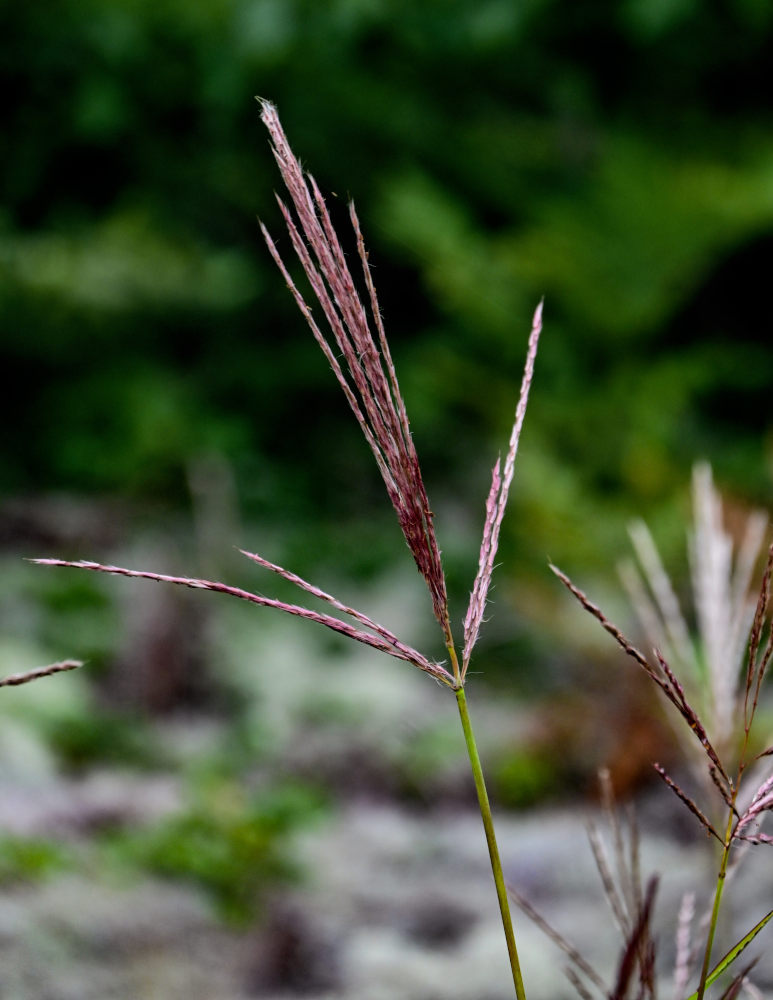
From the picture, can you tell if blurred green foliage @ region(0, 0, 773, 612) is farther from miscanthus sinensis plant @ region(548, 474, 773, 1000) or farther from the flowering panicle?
the flowering panicle

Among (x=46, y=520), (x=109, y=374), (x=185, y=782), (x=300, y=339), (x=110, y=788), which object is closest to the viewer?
(x=110, y=788)

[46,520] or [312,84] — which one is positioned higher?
[312,84]

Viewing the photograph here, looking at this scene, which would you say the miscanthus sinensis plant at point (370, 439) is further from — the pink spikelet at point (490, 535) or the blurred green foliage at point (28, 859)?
the blurred green foliage at point (28, 859)

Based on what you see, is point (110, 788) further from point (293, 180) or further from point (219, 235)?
point (219, 235)

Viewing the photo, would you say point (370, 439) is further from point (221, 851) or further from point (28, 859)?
point (221, 851)

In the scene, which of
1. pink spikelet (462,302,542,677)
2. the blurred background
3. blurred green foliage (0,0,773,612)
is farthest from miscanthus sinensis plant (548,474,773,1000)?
blurred green foliage (0,0,773,612)

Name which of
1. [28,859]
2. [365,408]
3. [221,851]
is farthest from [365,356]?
[221,851]

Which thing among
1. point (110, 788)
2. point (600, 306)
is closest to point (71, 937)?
point (110, 788)
